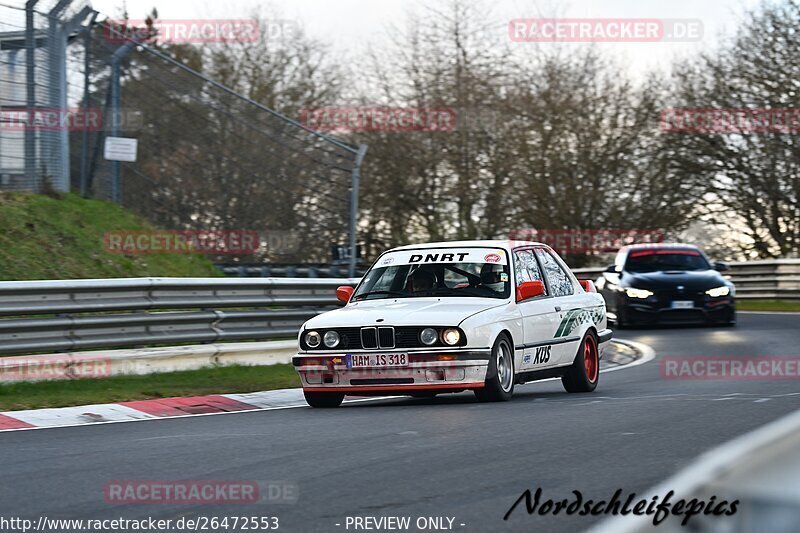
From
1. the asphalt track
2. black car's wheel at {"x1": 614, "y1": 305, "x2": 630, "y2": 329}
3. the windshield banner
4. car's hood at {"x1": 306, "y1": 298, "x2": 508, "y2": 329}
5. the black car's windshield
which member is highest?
the windshield banner

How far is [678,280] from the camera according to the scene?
2167cm

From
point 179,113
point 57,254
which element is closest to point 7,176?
point 57,254

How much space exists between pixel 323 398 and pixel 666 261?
42.8 ft

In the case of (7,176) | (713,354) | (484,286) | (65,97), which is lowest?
(713,354)

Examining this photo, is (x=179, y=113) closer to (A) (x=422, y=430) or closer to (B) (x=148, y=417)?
(B) (x=148, y=417)

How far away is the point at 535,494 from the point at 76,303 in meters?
7.76

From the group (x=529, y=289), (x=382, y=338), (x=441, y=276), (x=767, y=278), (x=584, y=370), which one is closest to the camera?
(x=382, y=338)

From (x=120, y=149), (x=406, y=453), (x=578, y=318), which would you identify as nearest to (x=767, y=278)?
(x=120, y=149)

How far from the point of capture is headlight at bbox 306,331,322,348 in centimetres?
1068

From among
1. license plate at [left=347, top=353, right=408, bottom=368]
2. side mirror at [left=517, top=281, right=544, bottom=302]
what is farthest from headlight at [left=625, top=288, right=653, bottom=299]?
license plate at [left=347, top=353, right=408, bottom=368]

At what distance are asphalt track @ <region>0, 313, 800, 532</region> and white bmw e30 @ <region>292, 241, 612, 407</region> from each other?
10.2 inches

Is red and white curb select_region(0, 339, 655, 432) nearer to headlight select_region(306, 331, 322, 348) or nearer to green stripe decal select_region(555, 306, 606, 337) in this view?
headlight select_region(306, 331, 322, 348)

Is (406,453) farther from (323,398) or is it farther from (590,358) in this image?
(590,358)

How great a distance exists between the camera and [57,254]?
16.7 metres
